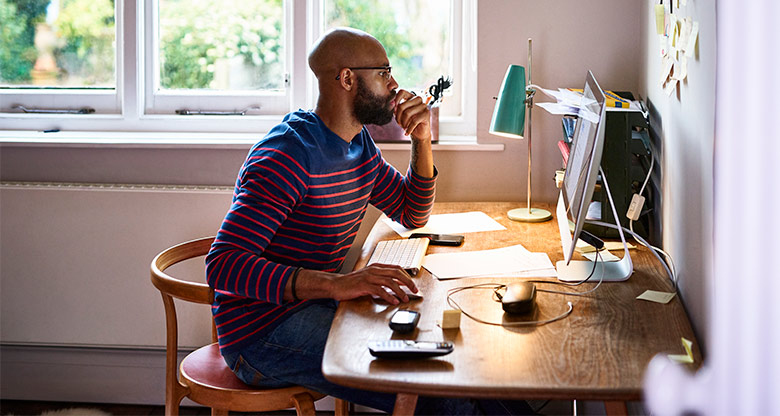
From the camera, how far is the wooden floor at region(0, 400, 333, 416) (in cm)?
260

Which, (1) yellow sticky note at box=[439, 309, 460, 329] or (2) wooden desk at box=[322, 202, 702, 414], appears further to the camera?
(1) yellow sticky note at box=[439, 309, 460, 329]

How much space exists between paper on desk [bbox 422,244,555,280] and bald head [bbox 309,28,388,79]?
0.50 meters

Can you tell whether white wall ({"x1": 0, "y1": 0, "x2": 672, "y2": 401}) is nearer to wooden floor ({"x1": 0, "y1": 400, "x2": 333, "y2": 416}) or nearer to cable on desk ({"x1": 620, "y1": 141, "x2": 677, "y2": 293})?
wooden floor ({"x1": 0, "y1": 400, "x2": 333, "y2": 416})

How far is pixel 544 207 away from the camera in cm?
232

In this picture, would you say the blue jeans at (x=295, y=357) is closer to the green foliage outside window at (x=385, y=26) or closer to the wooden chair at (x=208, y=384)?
the wooden chair at (x=208, y=384)

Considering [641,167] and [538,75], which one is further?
[538,75]

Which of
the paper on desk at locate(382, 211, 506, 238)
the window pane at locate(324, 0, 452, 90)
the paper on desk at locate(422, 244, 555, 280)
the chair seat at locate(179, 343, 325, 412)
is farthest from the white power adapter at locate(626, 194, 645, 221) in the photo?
the window pane at locate(324, 0, 452, 90)

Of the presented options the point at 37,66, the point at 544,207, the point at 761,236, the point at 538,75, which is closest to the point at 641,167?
the point at 544,207

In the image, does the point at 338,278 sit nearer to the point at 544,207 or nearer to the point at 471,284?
the point at 471,284

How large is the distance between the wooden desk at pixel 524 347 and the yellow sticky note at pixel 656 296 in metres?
0.01

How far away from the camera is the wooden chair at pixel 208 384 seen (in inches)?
64.1

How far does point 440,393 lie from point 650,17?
147 centimetres

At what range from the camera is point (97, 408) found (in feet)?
8.71

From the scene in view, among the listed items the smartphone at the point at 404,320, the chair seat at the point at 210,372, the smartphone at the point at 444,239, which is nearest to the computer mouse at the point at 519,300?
the smartphone at the point at 404,320
